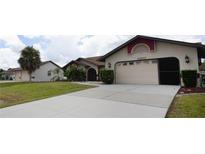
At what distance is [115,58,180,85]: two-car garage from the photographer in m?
13.1

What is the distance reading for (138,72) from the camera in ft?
45.6

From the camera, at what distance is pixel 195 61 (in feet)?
35.9

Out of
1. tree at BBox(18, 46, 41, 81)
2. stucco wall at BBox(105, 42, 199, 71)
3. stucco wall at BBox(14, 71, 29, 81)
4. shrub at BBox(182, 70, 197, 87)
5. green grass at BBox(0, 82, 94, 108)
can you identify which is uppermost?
tree at BBox(18, 46, 41, 81)

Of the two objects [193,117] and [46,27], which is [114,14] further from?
[193,117]

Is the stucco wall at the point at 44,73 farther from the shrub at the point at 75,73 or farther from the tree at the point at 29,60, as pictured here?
the shrub at the point at 75,73

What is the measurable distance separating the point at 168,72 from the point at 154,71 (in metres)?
1.48

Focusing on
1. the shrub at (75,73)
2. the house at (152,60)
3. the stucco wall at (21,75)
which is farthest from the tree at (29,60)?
the house at (152,60)

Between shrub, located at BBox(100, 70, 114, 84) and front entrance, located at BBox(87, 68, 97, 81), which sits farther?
front entrance, located at BBox(87, 68, 97, 81)

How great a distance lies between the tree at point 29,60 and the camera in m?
28.2

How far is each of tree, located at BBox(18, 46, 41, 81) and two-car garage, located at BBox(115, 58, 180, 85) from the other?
21.4m

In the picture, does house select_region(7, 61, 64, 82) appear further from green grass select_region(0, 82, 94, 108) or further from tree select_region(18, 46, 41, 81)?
green grass select_region(0, 82, 94, 108)

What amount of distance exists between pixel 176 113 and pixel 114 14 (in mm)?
4028

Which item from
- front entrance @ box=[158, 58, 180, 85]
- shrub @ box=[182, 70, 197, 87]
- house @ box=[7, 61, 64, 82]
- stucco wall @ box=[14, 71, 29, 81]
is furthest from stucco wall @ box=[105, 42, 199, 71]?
stucco wall @ box=[14, 71, 29, 81]

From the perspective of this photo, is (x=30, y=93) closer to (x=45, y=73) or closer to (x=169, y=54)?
(x=169, y=54)
